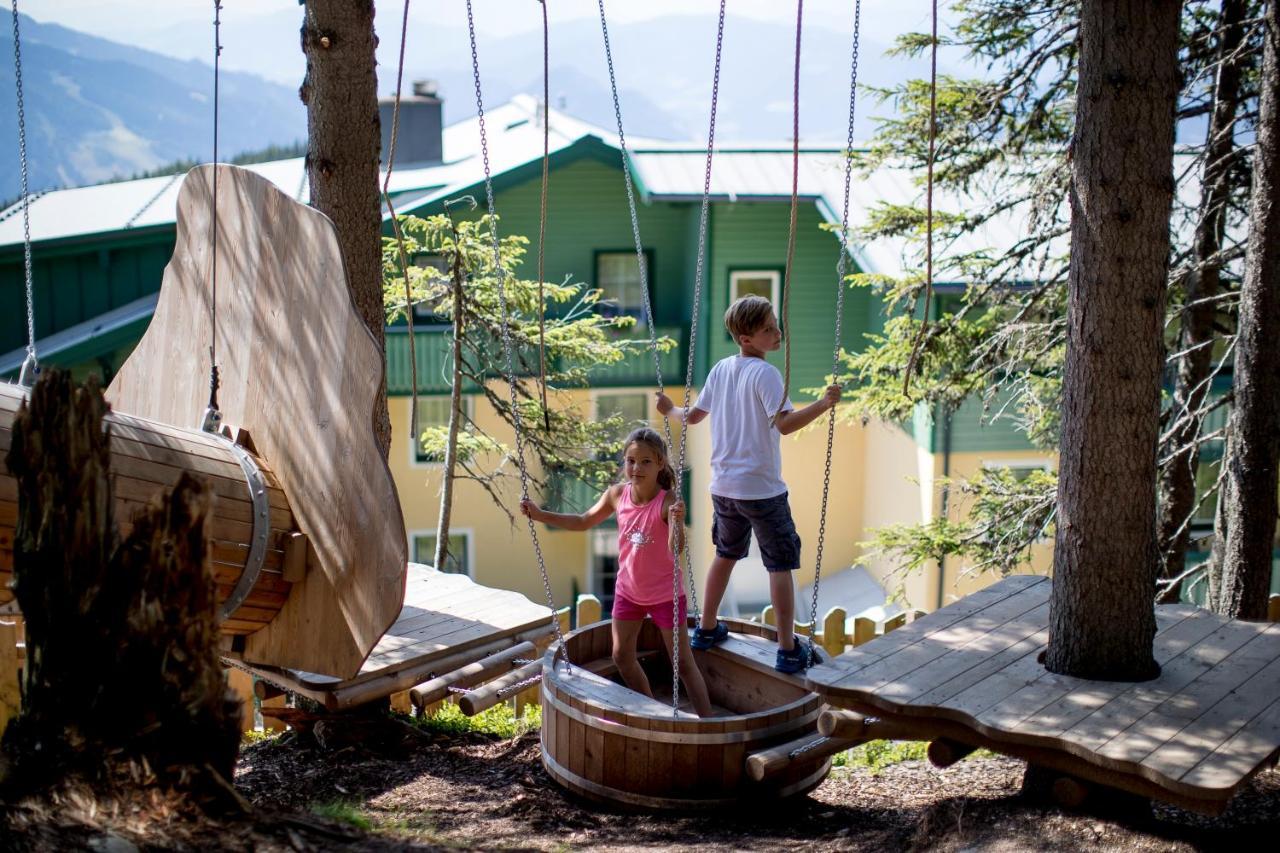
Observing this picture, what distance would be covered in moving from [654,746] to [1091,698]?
1.68 metres

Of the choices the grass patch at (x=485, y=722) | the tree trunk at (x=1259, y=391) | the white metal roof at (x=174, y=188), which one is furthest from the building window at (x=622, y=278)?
the tree trunk at (x=1259, y=391)

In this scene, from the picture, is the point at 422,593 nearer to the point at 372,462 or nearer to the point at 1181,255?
the point at 372,462

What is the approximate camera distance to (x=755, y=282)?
18.8 meters

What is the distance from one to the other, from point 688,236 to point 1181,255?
11.1 meters

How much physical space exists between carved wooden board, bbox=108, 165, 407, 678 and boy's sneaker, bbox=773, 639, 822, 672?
178cm

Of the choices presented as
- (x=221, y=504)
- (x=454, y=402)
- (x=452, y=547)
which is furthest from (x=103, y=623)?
(x=452, y=547)

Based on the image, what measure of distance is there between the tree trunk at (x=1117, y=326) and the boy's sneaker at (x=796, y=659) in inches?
48.9

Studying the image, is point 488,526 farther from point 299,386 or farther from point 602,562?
point 299,386

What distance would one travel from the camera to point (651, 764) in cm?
495

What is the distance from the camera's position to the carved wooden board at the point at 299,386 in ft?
16.7

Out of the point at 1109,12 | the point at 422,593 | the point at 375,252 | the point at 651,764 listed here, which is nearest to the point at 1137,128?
the point at 1109,12

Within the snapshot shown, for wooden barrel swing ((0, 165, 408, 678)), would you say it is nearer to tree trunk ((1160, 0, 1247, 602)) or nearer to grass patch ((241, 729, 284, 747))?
grass patch ((241, 729, 284, 747))

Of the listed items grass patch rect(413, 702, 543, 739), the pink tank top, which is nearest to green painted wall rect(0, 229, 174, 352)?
grass patch rect(413, 702, 543, 739)

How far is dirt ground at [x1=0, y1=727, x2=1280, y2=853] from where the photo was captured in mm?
3344
